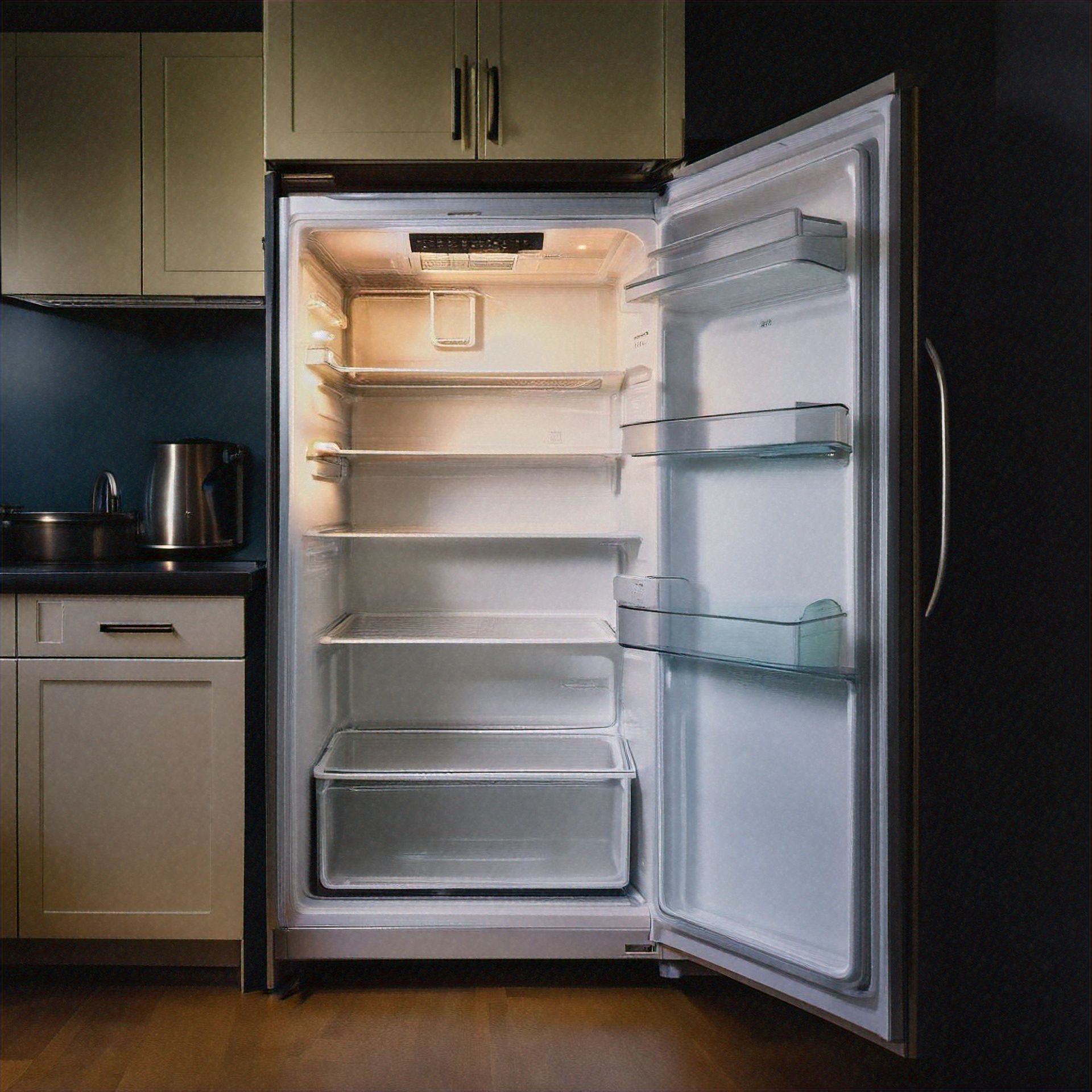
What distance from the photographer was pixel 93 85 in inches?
78.7

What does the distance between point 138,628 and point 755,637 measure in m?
1.30

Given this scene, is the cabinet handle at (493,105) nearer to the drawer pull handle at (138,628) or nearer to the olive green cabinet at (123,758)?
the olive green cabinet at (123,758)

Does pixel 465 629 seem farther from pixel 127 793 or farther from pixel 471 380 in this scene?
pixel 127 793

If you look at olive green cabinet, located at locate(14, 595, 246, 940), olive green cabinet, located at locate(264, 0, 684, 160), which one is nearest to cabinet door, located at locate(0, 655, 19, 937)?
olive green cabinet, located at locate(14, 595, 246, 940)

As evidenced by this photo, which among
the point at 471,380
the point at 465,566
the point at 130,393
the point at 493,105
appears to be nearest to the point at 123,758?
the point at 465,566

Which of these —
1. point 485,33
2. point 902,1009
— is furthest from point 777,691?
point 485,33

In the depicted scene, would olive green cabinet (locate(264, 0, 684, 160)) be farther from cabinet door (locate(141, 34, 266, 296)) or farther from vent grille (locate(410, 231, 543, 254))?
cabinet door (locate(141, 34, 266, 296))

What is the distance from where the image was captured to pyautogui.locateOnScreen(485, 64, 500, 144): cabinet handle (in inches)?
66.9

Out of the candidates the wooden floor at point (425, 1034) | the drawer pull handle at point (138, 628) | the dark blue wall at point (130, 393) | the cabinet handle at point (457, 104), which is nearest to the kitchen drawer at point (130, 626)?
the drawer pull handle at point (138, 628)

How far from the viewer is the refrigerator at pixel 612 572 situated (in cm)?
142

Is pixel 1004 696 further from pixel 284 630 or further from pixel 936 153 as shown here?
pixel 284 630

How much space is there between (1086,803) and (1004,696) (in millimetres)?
304

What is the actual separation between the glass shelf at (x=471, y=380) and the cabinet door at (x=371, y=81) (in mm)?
456

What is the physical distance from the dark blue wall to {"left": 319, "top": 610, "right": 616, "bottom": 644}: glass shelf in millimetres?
448
